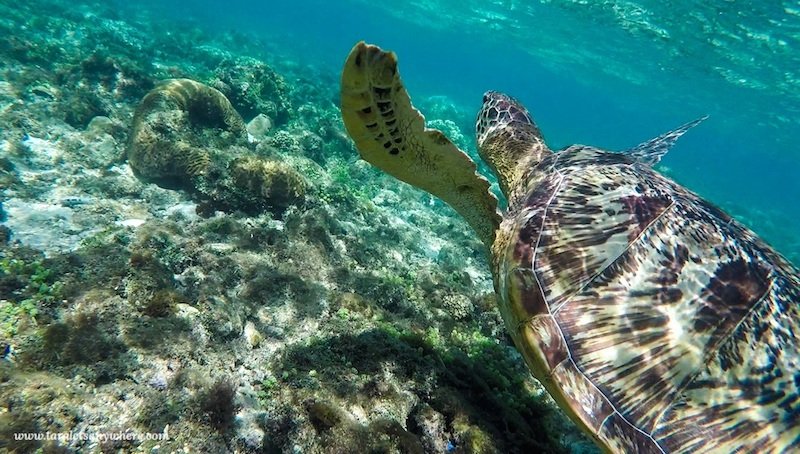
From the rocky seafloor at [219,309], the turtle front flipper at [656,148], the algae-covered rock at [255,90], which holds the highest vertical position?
the turtle front flipper at [656,148]

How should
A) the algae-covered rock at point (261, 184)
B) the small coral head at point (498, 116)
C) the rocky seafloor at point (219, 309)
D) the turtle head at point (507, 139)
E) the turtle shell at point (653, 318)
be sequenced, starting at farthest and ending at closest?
the algae-covered rock at point (261, 184) < the small coral head at point (498, 116) < the turtle head at point (507, 139) < the rocky seafloor at point (219, 309) < the turtle shell at point (653, 318)

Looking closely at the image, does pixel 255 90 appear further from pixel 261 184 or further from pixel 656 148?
pixel 656 148

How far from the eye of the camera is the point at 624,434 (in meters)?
1.90

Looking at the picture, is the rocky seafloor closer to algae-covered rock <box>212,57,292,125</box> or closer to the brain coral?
the brain coral

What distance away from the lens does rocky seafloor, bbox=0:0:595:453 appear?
7.08ft

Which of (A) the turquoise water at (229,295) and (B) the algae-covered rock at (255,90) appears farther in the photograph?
(B) the algae-covered rock at (255,90)

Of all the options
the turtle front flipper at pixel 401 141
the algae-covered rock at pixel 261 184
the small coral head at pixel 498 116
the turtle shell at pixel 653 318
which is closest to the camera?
the turtle shell at pixel 653 318

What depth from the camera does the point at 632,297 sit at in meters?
2.21

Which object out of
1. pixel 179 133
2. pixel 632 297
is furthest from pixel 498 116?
pixel 179 133

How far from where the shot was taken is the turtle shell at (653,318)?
188 centimetres

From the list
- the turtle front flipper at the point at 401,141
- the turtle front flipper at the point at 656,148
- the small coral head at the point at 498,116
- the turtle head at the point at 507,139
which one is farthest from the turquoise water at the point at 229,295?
the turtle front flipper at the point at 656,148

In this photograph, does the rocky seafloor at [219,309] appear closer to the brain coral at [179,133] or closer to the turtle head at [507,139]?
the brain coral at [179,133]

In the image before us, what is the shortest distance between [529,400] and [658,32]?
29.8m

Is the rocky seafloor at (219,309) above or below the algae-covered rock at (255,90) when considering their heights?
below
